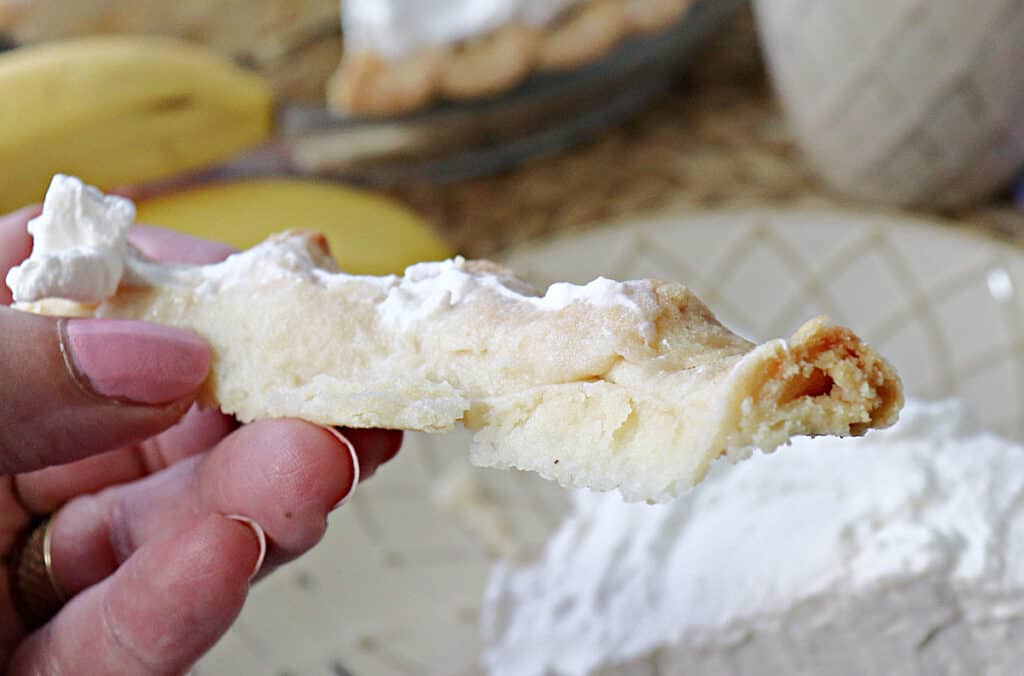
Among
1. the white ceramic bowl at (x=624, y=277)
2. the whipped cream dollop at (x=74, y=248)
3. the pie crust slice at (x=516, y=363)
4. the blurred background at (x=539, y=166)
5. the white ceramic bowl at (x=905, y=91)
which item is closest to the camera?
the pie crust slice at (x=516, y=363)

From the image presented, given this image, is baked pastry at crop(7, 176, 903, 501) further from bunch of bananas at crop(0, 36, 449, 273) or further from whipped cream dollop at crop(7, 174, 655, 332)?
bunch of bananas at crop(0, 36, 449, 273)

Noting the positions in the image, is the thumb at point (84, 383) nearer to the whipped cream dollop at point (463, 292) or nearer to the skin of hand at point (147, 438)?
the skin of hand at point (147, 438)

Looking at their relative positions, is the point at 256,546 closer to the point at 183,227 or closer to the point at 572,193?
the point at 183,227

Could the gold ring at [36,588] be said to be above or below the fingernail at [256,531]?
below

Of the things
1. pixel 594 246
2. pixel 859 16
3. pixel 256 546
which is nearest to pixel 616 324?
pixel 256 546

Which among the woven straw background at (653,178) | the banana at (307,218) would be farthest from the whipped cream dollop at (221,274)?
the woven straw background at (653,178)

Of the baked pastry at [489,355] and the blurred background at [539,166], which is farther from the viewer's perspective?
the blurred background at [539,166]

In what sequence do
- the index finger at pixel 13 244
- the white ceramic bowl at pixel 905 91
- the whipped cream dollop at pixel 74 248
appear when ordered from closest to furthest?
the whipped cream dollop at pixel 74 248
the index finger at pixel 13 244
the white ceramic bowl at pixel 905 91
